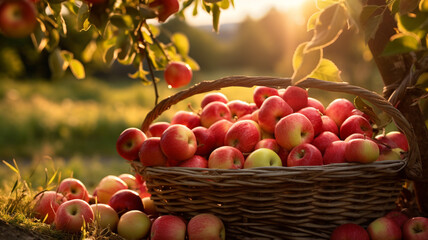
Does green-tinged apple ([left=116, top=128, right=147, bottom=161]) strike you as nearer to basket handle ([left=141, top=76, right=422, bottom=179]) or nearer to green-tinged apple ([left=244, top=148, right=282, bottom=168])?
basket handle ([left=141, top=76, right=422, bottom=179])

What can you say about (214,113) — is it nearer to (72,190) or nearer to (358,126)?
(358,126)

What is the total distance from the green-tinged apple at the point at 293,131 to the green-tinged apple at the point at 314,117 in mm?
61

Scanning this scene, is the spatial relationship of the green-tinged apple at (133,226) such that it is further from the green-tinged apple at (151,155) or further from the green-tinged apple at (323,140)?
the green-tinged apple at (323,140)

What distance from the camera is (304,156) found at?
1.47 meters

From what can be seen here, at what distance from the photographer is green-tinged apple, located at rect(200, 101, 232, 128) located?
182cm

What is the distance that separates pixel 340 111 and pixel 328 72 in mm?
242

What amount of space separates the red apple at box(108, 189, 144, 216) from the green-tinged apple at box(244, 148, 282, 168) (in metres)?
0.51

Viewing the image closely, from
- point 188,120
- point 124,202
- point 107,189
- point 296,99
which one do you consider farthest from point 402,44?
point 107,189

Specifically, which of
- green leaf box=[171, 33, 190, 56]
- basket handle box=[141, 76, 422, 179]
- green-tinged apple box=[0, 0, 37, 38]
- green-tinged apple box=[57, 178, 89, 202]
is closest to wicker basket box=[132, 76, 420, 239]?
basket handle box=[141, 76, 422, 179]

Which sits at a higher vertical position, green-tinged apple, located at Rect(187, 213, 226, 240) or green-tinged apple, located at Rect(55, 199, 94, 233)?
green-tinged apple, located at Rect(187, 213, 226, 240)

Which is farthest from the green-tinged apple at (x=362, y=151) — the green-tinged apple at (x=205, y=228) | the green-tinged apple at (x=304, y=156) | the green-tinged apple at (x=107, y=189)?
the green-tinged apple at (x=107, y=189)

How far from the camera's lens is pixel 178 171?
1460 millimetres

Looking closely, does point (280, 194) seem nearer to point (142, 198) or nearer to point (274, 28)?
point (142, 198)

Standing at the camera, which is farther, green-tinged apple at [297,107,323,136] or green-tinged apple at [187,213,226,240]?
green-tinged apple at [297,107,323,136]
